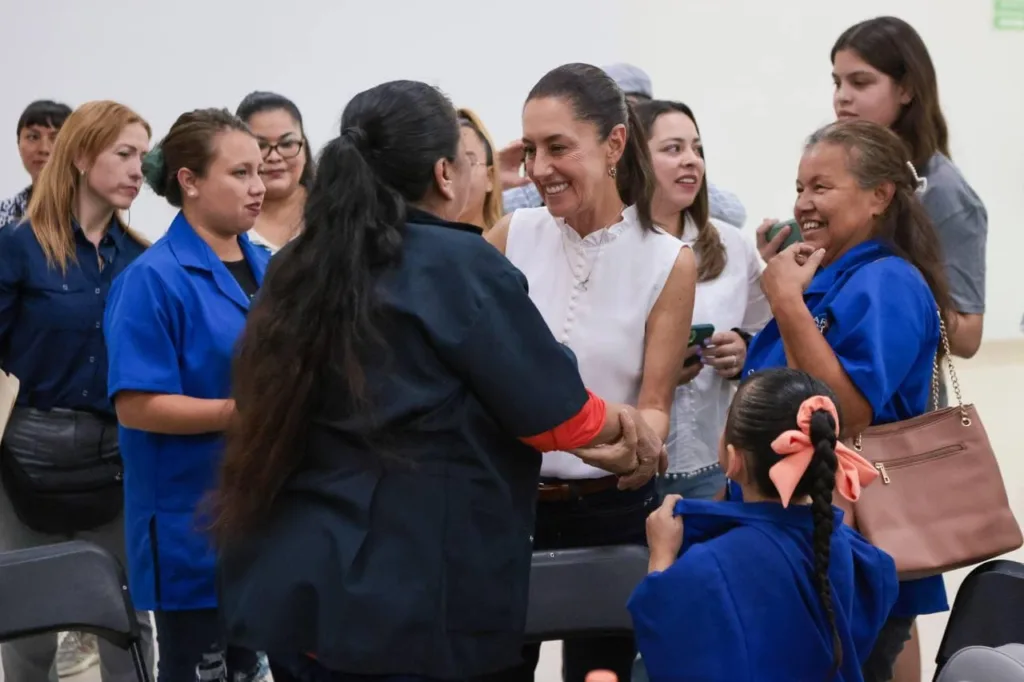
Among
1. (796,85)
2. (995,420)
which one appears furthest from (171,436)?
(796,85)

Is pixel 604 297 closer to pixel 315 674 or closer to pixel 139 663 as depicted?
pixel 315 674

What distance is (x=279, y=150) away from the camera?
3.46 metres

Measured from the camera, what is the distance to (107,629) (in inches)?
84.9

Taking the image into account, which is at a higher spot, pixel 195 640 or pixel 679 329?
pixel 679 329

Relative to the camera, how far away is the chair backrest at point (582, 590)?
2072 mm

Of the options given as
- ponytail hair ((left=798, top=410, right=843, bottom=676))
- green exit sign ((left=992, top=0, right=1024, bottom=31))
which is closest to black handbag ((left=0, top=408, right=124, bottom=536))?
ponytail hair ((left=798, top=410, right=843, bottom=676))

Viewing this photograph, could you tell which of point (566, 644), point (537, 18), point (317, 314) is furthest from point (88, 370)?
point (537, 18)

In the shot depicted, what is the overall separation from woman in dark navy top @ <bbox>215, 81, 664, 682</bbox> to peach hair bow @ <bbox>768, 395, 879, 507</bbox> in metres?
0.30

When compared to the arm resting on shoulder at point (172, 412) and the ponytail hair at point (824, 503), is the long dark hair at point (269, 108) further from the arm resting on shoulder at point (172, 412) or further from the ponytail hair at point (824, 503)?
the ponytail hair at point (824, 503)

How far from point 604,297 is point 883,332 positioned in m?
0.48

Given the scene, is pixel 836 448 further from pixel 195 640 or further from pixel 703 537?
pixel 195 640

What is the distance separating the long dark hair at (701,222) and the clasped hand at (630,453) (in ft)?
2.93

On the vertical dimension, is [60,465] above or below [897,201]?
below

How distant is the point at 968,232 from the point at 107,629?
1.86 meters
